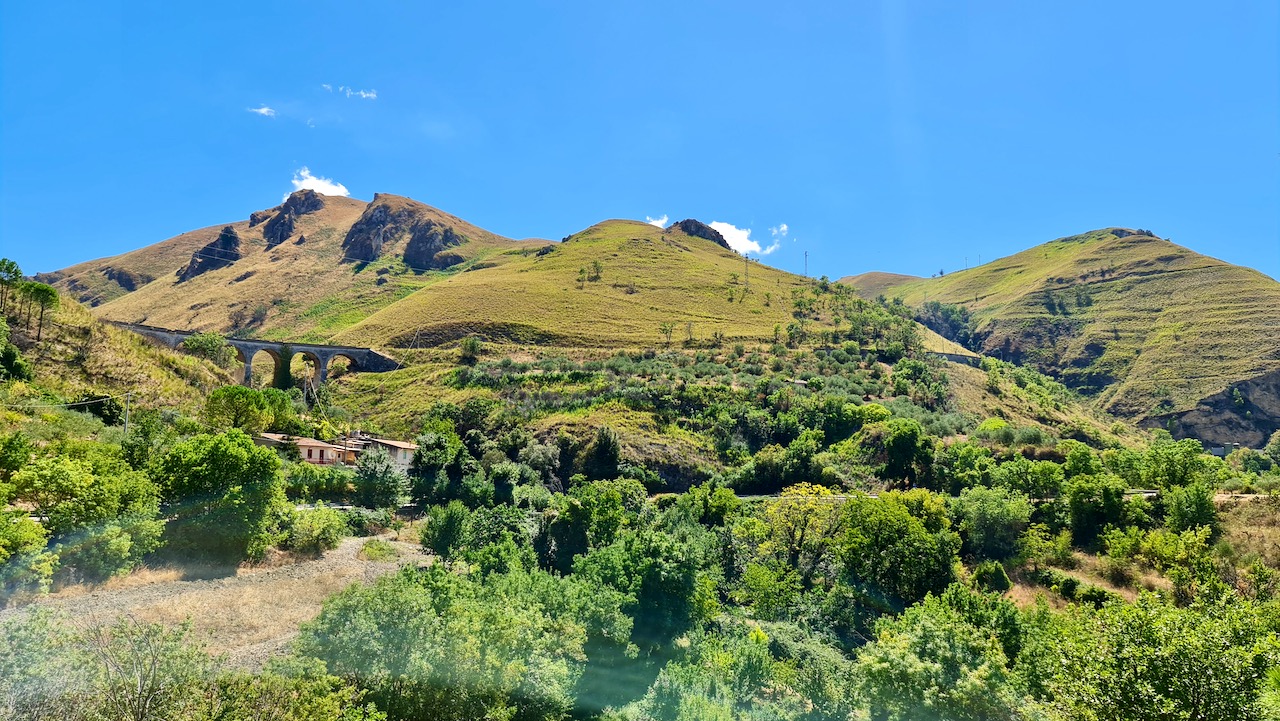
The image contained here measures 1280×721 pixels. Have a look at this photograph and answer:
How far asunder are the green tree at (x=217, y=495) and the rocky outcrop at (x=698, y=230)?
172 metres

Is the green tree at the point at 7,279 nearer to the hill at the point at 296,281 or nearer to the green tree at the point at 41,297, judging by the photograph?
the green tree at the point at 41,297

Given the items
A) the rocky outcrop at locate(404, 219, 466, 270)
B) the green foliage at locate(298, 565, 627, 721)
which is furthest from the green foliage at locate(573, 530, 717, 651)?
the rocky outcrop at locate(404, 219, 466, 270)

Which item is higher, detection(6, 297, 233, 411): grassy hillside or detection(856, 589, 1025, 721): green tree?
detection(6, 297, 233, 411): grassy hillside

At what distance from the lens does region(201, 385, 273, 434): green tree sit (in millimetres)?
41969

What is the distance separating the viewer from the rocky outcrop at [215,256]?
7131 inches

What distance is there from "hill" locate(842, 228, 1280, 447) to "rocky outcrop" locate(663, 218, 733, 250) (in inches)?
3243

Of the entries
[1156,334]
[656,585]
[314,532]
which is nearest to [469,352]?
[314,532]

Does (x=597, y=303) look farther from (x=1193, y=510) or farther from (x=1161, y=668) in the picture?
(x=1161, y=668)

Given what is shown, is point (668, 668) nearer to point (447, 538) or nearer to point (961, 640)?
point (961, 640)

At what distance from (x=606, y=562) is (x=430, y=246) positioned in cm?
17660

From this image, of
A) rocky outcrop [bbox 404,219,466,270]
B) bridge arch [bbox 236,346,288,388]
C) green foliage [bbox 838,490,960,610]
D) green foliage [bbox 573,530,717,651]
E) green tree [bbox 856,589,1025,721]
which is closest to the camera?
green tree [bbox 856,589,1025,721]

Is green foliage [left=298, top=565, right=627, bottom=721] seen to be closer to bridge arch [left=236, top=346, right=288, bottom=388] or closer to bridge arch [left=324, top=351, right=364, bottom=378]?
bridge arch [left=236, top=346, right=288, bottom=388]

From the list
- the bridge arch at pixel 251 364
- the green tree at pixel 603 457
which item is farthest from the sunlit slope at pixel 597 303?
the green tree at pixel 603 457

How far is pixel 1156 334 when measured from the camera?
11981cm
